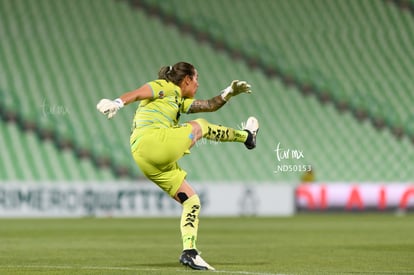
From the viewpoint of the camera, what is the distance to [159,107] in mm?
8578

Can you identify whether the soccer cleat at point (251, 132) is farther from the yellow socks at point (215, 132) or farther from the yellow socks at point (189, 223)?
the yellow socks at point (189, 223)

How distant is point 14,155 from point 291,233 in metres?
9.04

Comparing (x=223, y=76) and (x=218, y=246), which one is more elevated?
(x=223, y=76)

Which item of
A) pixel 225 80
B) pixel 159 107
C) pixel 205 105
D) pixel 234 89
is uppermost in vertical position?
pixel 225 80

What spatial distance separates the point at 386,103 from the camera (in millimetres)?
26656

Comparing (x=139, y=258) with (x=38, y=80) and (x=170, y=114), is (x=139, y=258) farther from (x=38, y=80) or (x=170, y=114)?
(x=38, y=80)

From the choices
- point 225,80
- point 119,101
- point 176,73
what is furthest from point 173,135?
point 225,80

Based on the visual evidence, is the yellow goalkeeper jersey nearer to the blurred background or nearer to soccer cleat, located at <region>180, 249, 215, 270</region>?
soccer cleat, located at <region>180, 249, 215, 270</region>

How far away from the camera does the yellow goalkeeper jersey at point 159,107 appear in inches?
335

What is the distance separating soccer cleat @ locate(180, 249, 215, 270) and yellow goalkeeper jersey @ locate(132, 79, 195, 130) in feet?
3.63

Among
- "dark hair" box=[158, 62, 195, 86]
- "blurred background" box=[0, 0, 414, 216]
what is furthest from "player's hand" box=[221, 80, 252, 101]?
"blurred background" box=[0, 0, 414, 216]

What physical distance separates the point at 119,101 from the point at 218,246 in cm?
501

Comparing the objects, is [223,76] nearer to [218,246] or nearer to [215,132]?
[218,246]

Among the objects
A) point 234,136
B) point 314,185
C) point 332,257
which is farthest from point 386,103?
point 234,136
